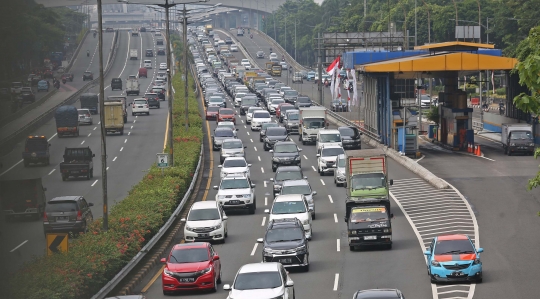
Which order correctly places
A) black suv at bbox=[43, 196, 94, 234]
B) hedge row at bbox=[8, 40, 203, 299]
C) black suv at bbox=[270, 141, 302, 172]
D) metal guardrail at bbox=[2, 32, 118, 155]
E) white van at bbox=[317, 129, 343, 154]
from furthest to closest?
metal guardrail at bbox=[2, 32, 118, 155] → white van at bbox=[317, 129, 343, 154] → black suv at bbox=[270, 141, 302, 172] → black suv at bbox=[43, 196, 94, 234] → hedge row at bbox=[8, 40, 203, 299]

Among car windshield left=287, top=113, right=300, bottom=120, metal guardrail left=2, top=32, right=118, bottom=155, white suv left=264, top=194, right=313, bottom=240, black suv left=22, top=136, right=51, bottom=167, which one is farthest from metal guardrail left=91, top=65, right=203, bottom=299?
car windshield left=287, top=113, right=300, bottom=120

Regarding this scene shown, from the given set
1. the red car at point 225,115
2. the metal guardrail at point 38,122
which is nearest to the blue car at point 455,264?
the metal guardrail at point 38,122

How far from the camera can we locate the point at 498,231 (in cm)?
3419

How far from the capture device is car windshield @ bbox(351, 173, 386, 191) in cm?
3669

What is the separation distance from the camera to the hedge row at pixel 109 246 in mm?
20506

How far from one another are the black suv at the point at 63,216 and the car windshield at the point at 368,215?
37.2 feet

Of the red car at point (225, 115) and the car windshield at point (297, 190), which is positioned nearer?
the car windshield at point (297, 190)

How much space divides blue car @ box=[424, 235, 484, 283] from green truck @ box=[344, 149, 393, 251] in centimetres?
540

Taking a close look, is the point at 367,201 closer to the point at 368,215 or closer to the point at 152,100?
the point at 368,215

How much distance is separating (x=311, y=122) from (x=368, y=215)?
3587 cm

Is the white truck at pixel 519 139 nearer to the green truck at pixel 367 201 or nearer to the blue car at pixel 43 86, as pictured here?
the green truck at pixel 367 201

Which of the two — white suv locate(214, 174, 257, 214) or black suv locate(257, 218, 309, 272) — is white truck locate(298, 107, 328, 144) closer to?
white suv locate(214, 174, 257, 214)

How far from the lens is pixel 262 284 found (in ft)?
71.5

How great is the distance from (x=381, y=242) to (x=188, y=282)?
8.88 meters
